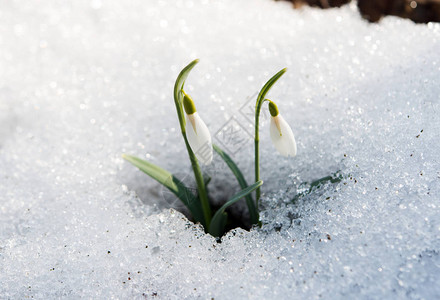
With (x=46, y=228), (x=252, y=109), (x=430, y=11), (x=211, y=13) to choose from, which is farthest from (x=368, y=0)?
(x=46, y=228)

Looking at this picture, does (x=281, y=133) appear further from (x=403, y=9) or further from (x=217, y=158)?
(x=403, y=9)

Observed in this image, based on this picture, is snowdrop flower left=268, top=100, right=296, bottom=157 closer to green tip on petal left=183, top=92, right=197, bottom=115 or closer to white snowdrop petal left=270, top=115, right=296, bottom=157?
white snowdrop petal left=270, top=115, right=296, bottom=157

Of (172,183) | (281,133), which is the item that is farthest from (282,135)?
(172,183)

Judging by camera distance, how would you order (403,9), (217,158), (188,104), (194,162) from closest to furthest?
(188,104), (194,162), (217,158), (403,9)

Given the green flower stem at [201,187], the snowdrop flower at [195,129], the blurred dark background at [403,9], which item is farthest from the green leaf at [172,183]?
the blurred dark background at [403,9]

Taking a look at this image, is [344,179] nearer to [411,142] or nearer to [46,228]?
[411,142]

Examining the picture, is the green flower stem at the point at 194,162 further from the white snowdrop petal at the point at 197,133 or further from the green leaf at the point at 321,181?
the green leaf at the point at 321,181

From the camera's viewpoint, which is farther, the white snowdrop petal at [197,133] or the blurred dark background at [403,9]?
the blurred dark background at [403,9]
